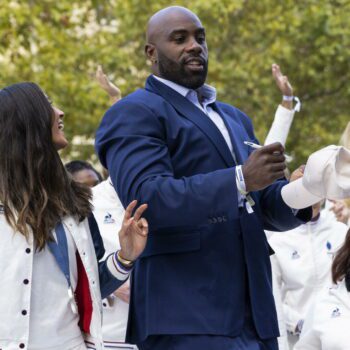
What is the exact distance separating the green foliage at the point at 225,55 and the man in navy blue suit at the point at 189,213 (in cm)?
989

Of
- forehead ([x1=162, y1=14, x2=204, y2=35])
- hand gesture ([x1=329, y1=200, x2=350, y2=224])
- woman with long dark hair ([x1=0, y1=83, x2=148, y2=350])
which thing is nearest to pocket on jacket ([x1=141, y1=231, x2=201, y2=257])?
woman with long dark hair ([x1=0, y1=83, x2=148, y2=350])

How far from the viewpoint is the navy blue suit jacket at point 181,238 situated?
4.48 meters

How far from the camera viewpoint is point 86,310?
4.63m

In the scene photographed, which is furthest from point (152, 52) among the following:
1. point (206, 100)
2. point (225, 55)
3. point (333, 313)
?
point (225, 55)

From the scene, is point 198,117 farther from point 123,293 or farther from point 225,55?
point 225,55

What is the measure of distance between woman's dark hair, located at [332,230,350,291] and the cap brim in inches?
54.4

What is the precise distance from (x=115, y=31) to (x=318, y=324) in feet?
39.5

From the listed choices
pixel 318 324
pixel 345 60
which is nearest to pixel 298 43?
pixel 345 60

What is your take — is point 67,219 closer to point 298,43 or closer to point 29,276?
point 29,276

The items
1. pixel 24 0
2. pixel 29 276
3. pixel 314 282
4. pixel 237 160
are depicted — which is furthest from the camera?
pixel 24 0

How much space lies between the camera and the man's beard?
15.7 feet

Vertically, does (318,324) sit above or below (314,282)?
above

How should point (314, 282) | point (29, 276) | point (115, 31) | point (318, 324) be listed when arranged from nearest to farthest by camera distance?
point (29, 276) < point (318, 324) < point (314, 282) < point (115, 31)

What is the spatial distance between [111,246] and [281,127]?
1404mm
